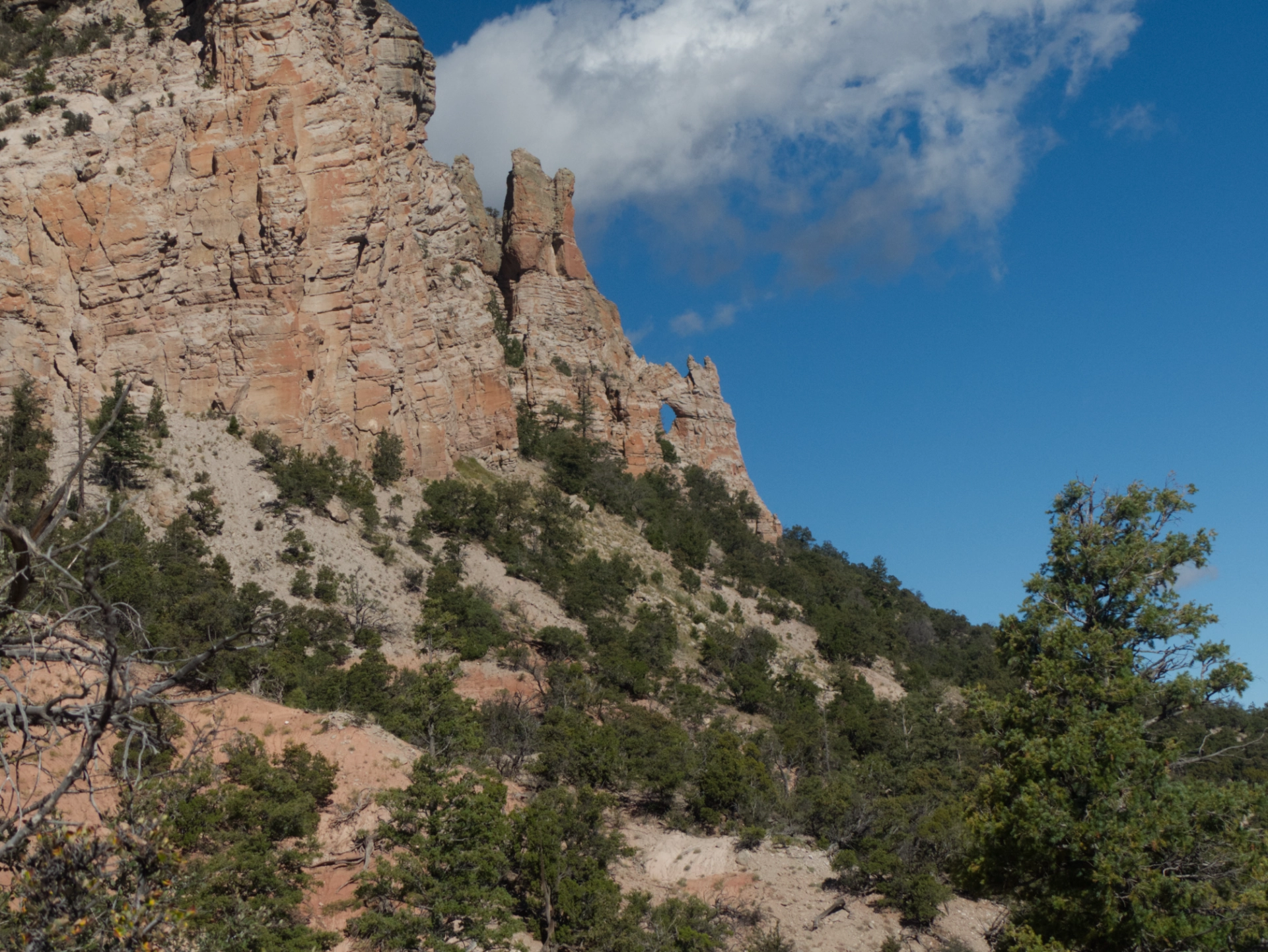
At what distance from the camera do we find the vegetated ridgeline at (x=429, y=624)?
10914mm

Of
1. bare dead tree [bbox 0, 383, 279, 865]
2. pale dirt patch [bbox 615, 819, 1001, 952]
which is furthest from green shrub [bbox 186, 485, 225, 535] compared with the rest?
bare dead tree [bbox 0, 383, 279, 865]

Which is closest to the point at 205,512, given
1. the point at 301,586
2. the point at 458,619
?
the point at 301,586

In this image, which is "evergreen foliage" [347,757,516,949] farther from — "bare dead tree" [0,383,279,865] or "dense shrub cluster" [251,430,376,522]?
"dense shrub cluster" [251,430,376,522]

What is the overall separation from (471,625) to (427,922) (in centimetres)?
2194

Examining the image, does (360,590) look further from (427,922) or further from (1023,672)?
(1023,672)

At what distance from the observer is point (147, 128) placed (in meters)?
44.7

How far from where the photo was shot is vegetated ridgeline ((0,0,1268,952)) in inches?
430

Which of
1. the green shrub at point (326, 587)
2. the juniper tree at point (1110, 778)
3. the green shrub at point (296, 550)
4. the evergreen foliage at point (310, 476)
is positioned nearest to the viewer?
the juniper tree at point (1110, 778)

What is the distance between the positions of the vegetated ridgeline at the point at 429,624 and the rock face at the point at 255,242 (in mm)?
192

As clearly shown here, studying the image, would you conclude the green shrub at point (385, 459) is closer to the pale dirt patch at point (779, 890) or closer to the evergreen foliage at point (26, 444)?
the evergreen foliage at point (26, 444)

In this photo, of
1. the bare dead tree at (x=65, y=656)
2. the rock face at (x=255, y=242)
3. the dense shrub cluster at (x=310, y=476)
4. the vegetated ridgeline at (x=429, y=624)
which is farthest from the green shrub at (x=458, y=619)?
the bare dead tree at (x=65, y=656)

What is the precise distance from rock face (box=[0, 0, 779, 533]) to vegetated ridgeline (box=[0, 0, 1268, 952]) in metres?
0.19

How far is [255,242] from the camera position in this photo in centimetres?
4366

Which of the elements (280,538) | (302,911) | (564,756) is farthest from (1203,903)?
(280,538)
